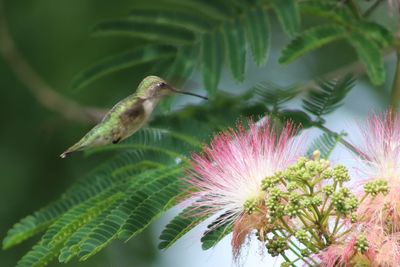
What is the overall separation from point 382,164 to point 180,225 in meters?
0.63

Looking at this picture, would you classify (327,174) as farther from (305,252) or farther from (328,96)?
(328,96)

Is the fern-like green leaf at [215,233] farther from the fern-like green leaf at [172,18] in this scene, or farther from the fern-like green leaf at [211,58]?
the fern-like green leaf at [172,18]

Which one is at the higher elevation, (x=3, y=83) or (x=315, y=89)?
(x=3, y=83)

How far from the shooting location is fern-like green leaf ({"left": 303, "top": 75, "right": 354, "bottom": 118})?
362 cm

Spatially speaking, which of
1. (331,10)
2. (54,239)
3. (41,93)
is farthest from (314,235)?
(41,93)

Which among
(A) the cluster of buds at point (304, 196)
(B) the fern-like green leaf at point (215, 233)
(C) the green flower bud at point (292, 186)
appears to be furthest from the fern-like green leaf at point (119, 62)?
(C) the green flower bud at point (292, 186)

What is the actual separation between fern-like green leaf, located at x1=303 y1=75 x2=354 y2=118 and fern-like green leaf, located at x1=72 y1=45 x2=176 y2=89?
0.64m

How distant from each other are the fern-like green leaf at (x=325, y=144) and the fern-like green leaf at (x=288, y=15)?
18.1 inches

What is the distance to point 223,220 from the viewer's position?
113 inches

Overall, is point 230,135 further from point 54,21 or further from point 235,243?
point 54,21

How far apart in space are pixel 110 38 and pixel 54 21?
1.29ft

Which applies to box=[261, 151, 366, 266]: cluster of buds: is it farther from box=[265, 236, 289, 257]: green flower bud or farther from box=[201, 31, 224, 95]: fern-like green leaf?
box=[201, 31, 224, 95]: fern-like green leaf

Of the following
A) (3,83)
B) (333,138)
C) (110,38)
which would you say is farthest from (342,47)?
(333,138)

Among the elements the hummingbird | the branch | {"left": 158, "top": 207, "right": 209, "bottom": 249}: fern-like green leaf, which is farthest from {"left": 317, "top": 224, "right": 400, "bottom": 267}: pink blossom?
the branch
